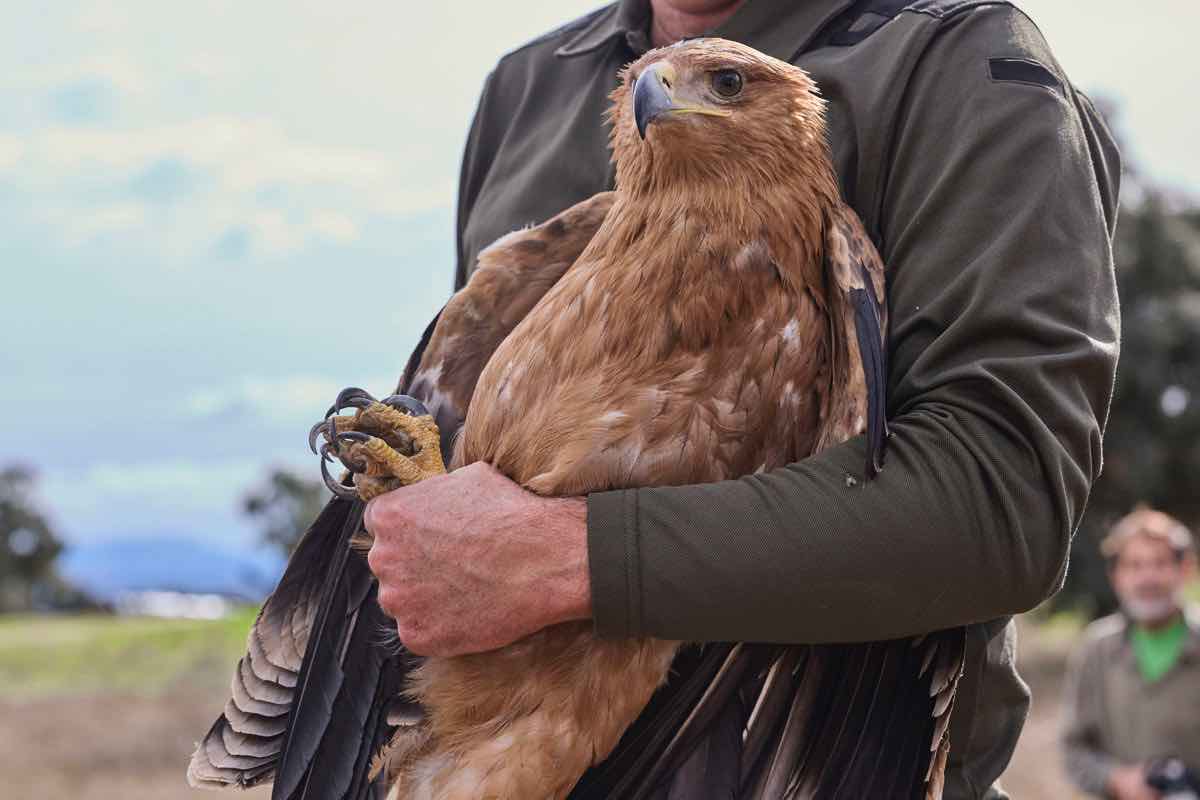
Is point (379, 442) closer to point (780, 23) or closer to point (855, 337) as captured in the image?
point (855, 337)

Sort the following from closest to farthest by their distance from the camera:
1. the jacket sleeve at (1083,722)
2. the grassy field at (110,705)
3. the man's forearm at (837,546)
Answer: the man's forearm at (837,546) → the jacket sleeve at (1083,722) → the grassy field at (110,705)

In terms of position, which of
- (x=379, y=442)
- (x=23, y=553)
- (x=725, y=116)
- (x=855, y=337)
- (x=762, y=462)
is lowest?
(x=23, y=553)

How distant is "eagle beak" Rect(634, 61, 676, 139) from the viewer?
2.30m

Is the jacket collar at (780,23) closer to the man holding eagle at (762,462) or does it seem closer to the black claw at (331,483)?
the man holding eagle at (762,462)

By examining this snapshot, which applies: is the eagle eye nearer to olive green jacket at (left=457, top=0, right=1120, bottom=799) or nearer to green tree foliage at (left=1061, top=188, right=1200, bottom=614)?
olive green jacket at (left=457, top=0, right=1120, bottom=799)

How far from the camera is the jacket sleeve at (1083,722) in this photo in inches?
313

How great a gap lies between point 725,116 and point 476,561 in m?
0.87

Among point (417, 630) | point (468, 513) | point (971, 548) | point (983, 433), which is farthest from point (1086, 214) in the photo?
point (417, 630)

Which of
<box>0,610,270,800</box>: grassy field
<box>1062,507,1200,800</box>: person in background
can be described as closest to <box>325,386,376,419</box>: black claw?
<box>1062,507,1200,800</box>: person in background

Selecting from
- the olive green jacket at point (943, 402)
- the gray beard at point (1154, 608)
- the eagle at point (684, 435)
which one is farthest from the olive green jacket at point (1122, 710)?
the eagle at point (684, 435)

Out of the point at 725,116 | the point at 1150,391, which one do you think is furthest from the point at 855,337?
the point at 1150,391

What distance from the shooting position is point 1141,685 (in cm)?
779

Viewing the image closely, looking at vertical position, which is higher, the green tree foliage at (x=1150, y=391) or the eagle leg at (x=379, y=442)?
the eagle leg at (x=379, y=442)

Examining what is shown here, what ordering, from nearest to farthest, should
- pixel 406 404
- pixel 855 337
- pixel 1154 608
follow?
pixel 855 337 → pixel 406 404 → pixel 1154 608
